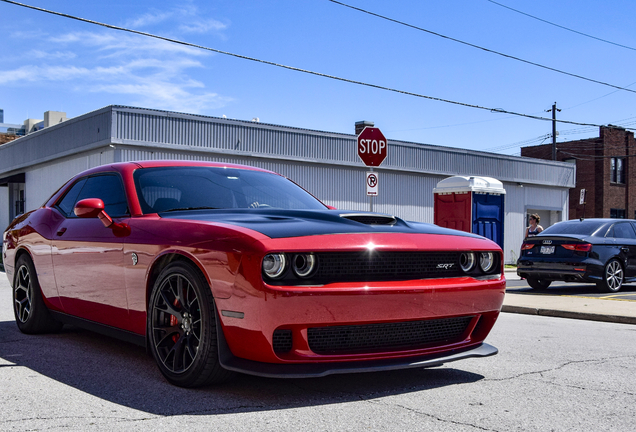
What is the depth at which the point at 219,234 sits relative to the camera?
159 inches

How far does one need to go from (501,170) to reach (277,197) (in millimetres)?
25557

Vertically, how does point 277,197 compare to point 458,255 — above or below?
above

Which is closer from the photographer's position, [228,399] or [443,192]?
[228,399]

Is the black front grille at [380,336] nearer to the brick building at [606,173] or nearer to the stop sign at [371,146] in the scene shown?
the stop sign at [371,146]

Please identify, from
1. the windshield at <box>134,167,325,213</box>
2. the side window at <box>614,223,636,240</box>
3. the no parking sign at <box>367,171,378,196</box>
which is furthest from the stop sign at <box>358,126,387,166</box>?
the windshield at <box>134,167,325,213</box>

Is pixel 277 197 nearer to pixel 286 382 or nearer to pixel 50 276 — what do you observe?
pixel 286 382

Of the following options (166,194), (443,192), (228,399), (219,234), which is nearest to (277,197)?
(166,194)

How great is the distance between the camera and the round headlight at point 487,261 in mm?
4680

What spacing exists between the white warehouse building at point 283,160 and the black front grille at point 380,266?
16660mm

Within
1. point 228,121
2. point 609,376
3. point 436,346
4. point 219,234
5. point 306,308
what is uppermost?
point 228,121

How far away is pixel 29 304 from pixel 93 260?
166cm

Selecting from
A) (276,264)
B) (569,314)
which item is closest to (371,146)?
(569,314)

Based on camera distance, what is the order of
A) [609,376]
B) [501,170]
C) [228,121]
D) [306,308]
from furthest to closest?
[501,170] → [228,121] → [609,376] → [306,308]

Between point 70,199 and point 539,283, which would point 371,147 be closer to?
point 539,283
